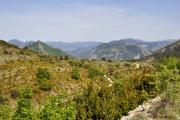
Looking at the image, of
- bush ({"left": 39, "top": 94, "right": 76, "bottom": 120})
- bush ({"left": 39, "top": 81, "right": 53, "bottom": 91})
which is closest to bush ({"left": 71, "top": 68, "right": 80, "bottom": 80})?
bush ({"left": 39, "top": 81, "right": 53, "bottom": 91})

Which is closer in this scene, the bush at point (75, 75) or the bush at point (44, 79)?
the bush at point (44, 79)

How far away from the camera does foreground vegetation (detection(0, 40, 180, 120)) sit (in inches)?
1267

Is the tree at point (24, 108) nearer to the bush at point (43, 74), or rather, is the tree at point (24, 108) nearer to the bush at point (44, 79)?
the bush at point (44, 79)

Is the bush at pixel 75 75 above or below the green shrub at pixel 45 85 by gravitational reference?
above

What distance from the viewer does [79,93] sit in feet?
138

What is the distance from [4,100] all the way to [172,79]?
2990 centimetres

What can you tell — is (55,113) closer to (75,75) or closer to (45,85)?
(45,85)

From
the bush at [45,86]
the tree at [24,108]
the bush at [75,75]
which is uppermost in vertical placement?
the tree at [24,108]

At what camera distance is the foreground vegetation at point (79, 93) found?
32.2 metres

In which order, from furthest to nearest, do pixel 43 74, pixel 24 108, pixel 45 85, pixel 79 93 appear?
pixel 43 74
pixel 45 85
pixel 79 93
pixel 24 108

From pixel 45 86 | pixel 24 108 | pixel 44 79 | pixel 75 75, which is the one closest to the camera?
pixel 24 108

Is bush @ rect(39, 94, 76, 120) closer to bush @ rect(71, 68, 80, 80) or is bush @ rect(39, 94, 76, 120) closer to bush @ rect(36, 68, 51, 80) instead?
bush @ rect(36, 68, 51, 80)

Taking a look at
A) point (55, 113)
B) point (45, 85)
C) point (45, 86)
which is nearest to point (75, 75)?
point (45, 85)

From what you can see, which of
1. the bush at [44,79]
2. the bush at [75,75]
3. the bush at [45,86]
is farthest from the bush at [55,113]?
the bush at [75,75]
